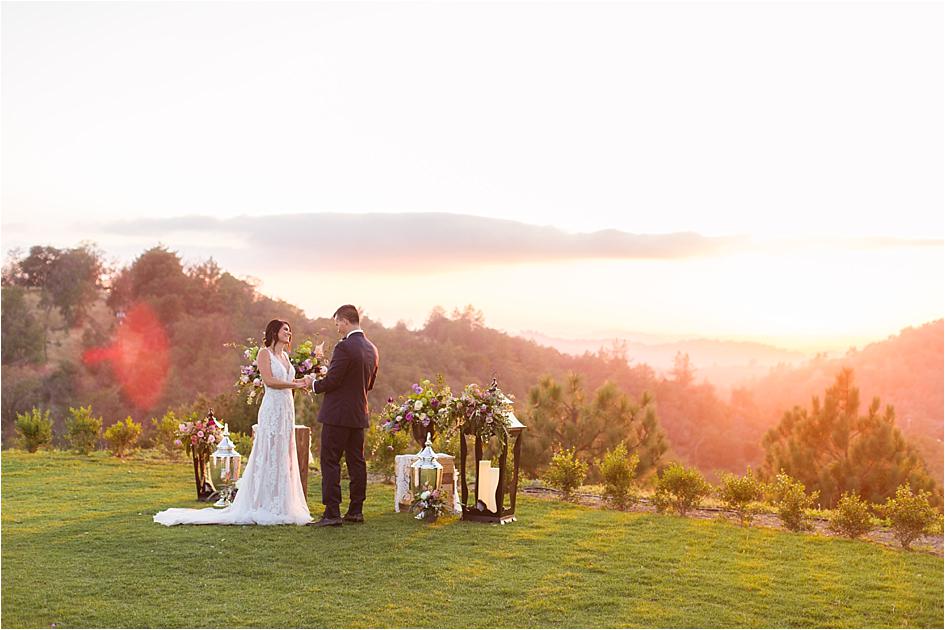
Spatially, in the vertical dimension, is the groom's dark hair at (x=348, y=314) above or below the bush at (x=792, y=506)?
above

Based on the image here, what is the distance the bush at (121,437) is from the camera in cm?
1536

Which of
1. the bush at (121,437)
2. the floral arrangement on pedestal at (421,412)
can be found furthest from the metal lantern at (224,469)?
the bush at (121,437)

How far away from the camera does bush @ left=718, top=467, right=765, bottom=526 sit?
10297 mm

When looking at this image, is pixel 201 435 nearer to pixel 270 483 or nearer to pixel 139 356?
pixel 270 483

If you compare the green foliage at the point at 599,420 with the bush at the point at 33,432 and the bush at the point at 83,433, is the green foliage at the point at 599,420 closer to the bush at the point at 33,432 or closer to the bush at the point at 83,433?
the bush at the point at 83,433

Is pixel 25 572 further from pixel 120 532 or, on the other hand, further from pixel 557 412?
pixel 557 412

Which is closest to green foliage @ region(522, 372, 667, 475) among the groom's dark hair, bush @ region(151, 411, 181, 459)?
bush @ region(151, 411, 181, 459)

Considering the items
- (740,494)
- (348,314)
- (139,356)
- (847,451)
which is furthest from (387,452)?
(139,356)

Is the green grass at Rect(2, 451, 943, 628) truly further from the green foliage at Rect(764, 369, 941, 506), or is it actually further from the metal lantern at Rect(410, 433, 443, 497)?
the green foliage at Rect(764, 369, 941, 506)

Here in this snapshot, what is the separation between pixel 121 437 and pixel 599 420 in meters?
7.59

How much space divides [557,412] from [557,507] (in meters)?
5.29

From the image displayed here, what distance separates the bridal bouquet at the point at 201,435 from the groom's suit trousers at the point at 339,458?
2.08m

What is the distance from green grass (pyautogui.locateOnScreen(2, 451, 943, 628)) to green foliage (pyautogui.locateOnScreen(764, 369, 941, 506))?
4.46 metres

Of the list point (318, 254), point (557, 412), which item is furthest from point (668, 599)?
point (318, 254)
